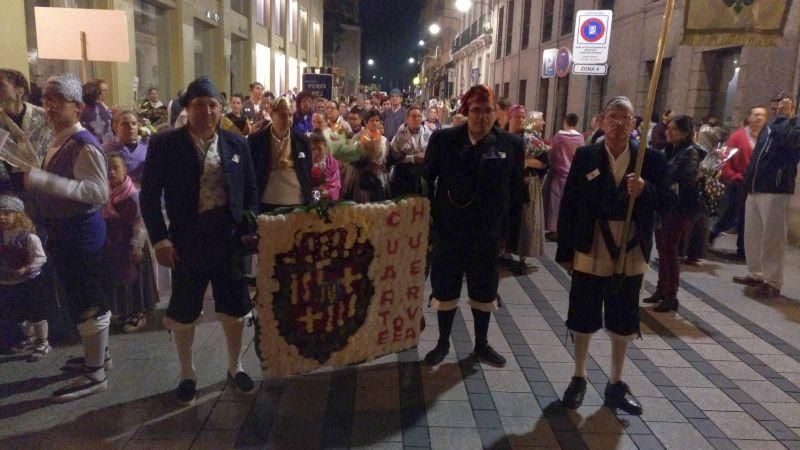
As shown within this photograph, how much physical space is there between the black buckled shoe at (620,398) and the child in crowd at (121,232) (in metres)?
3.71

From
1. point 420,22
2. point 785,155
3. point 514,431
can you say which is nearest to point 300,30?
point 785,155

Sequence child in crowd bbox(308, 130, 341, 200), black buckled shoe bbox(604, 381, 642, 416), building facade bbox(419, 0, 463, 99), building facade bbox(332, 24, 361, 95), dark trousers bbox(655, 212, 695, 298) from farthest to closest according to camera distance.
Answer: building facade bbox(332, 24, 361, 95), building facade bbox(419, 0, 463, 99), dark trousers bbox(655, 212, 695, 298), child in crowd bbox(308, 130, 341, 200), black buckled shoe bbox(604, 381, 642, 416)

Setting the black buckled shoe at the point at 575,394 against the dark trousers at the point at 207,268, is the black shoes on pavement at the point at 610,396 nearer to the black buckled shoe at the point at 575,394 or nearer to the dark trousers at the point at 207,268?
the black buckled shoe at the point at 575,394

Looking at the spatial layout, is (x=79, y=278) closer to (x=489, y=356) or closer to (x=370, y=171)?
(x=370, y=171)

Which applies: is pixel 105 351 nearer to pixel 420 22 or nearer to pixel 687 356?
pixel 687 356

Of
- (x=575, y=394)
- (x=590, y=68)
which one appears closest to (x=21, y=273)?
(x=575, y=394)

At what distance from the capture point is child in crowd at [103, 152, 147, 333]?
4.68 m

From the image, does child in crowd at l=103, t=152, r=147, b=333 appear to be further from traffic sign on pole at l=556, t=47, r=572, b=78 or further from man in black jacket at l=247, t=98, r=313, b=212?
traffic sign on pole at l=556, t=47, r=572, b=78

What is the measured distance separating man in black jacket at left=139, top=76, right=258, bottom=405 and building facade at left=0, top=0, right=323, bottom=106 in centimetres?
554

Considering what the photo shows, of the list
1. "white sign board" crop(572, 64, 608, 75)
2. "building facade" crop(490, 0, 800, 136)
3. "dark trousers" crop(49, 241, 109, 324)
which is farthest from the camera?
"white sign board" crop(572, 64, 608, 75)

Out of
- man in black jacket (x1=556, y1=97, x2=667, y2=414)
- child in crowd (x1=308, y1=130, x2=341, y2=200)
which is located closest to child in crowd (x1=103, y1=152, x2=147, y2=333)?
child in crowd (x1=308, y1=130, x2=341, y2=200)

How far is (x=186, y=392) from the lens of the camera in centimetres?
379

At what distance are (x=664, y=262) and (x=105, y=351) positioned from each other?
→ 4930 millimetres

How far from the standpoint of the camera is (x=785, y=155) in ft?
20.4
